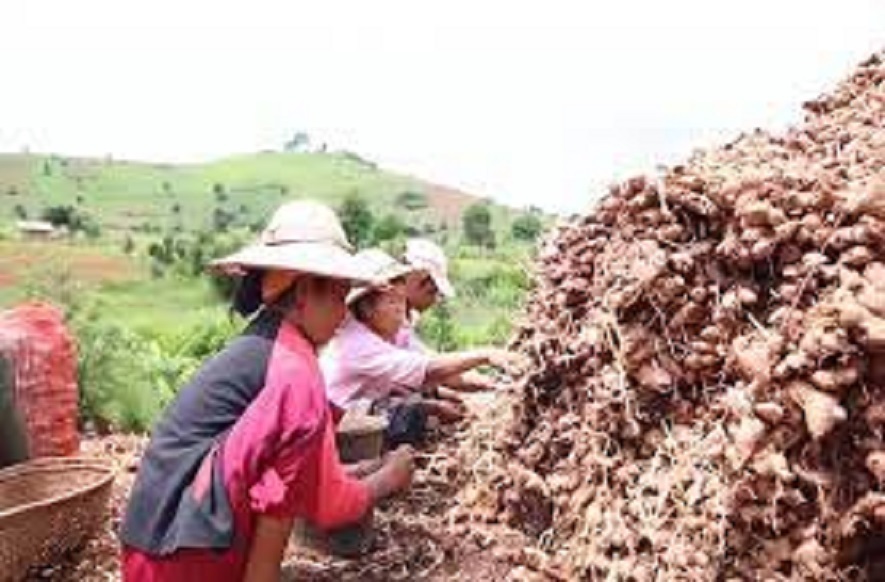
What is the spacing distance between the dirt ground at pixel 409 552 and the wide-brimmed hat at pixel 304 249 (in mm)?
1198

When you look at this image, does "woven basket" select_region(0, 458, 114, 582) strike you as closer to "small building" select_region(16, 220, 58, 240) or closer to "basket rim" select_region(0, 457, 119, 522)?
"basket rim" select_region(0, 457, 119, 522)

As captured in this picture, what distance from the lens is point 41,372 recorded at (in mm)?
5535

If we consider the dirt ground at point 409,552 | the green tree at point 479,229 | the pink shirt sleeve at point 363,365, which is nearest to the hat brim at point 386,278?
the pink shirt sleeve at point 363,365

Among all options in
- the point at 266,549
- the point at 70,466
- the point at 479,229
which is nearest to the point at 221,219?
the point at 479,229

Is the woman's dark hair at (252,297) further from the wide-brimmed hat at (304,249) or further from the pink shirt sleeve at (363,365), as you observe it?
the pink shirt sleeve at (363,365)

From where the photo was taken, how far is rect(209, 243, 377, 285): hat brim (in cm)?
296

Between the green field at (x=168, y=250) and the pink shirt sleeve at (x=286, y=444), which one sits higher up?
the pink shirt sleeve at (x=286, y=444)

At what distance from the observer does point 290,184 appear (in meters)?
51.2

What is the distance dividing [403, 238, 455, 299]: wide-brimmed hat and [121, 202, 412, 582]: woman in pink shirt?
1659 mm

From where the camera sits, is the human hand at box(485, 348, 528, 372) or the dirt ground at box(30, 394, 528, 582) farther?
the human hand at box(485, 348, 528, 372)

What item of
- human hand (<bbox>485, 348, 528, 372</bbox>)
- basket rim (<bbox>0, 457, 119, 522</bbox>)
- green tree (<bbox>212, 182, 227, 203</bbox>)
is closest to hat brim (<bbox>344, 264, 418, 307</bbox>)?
human hand (<bbox>485, 348, 528, 372</bbox>)

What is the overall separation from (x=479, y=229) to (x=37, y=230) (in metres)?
11.7

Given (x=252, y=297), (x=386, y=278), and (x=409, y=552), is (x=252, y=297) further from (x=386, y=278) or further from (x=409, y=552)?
(x=409, y=552)

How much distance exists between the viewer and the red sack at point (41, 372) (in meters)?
5.48
